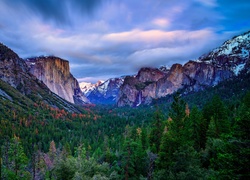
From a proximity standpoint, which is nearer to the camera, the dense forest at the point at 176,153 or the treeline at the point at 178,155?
the treeline at the point at 178,155

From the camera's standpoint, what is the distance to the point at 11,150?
3666 centimetres

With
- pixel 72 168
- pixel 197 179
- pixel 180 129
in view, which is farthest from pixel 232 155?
pixel 72 168

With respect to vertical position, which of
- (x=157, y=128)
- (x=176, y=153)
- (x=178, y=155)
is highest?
(x=176, y=153)

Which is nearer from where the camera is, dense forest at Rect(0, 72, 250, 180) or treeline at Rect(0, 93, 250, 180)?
treeline at Rect(0, 93, 250, 180)

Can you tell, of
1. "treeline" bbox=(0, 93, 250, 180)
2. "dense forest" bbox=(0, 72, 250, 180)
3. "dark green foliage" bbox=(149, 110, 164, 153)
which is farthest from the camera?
"dark green foliage" bbox=(149, 110, 164, 153)

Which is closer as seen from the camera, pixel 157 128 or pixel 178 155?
pixel 178 155

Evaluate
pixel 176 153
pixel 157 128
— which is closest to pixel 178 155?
pixel 176 153

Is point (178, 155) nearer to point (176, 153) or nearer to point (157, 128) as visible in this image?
point (176, 153)

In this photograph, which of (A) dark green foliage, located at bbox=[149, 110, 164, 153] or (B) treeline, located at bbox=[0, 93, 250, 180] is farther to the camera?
(A) dark green foliage, located at bbox=[149, 110, 164, 153]

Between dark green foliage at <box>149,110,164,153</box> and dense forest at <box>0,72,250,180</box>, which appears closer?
dense forest at <box>0,72,250,180</box>

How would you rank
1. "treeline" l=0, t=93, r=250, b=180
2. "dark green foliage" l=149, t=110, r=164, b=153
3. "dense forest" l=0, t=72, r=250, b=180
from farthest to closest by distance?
"dark green foliage" l=149, t=110, r=164, b=153 < "dense forest" l=0, t=72, r=250, b=180 < "treeline" l=0, t=93, r=250, b=180

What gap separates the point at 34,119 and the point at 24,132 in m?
36.4

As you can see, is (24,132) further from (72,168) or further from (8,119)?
(72,168)

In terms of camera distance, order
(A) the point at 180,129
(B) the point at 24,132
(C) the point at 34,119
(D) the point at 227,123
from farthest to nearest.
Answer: (C) the point at 34,119
(B) the point at 24,132
(D) the point at 227,123
(A) the point at 180,129
